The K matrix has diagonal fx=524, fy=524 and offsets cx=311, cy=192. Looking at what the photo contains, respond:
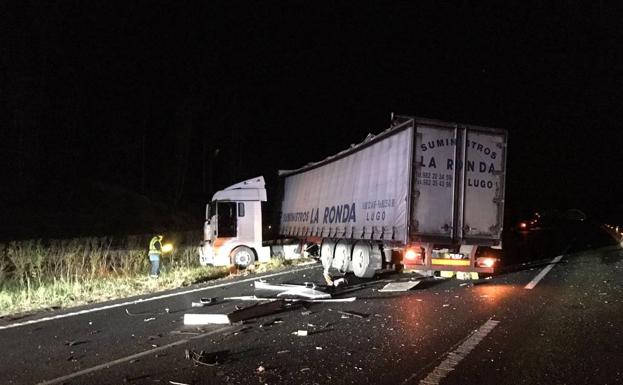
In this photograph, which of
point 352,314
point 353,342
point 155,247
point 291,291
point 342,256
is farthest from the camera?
point 155,247

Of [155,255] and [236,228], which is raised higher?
[236,228]

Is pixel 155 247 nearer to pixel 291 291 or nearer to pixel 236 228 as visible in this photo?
pixel 236 228

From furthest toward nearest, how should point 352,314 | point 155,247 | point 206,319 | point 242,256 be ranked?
1. point 242,256
2. point 155,247
3. point 352,314
4. point 206,319

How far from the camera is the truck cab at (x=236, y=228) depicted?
54.0 ft

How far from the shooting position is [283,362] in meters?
5.46

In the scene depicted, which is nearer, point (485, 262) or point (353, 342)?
point (353, 342)

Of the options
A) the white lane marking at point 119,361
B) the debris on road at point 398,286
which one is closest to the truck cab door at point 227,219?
the debris on road at point 398,286

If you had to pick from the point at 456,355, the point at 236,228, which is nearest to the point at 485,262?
the point at 456,355

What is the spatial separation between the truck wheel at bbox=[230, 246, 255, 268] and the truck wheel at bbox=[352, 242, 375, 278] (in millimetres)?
4573

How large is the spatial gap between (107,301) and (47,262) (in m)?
6.75

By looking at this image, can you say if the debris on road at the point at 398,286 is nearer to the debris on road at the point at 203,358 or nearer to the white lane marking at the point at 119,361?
the white lane marking at the point at 119,361

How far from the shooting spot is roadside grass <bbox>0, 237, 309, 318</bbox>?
10172 millimetres

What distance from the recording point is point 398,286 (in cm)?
1073

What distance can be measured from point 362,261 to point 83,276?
7132 mm
